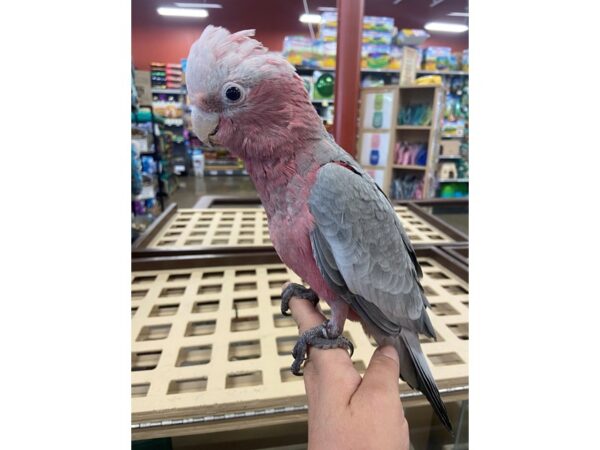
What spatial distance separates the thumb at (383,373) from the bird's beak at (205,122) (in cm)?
59

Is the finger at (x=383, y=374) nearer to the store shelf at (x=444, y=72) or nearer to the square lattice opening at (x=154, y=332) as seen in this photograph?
the square lattice opening at (x=154, y=332)

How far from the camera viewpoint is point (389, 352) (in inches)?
29.5

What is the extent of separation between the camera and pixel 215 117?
0.61 m

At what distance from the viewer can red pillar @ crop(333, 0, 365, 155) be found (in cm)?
116

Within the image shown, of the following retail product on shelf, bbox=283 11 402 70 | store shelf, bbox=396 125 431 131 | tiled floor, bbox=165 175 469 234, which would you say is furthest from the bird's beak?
tiled floor, bbox=165 175 469 234

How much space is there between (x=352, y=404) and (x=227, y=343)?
643 millimetres

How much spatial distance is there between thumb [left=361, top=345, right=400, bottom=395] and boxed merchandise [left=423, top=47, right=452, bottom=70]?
5.09m

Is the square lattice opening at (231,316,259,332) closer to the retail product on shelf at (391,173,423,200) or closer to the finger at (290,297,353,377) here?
the finger at (290,297,353,377)

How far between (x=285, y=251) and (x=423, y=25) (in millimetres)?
6696

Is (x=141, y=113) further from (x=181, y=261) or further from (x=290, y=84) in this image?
(x=290, y=84)

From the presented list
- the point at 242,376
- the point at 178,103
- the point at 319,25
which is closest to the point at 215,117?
the point at 242,376

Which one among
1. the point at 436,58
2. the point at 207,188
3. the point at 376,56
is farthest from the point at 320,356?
the point at 207,188

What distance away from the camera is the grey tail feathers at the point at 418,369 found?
2.56 feet

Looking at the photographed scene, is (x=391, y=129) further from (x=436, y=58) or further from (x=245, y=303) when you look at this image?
(x=245, y=303)
